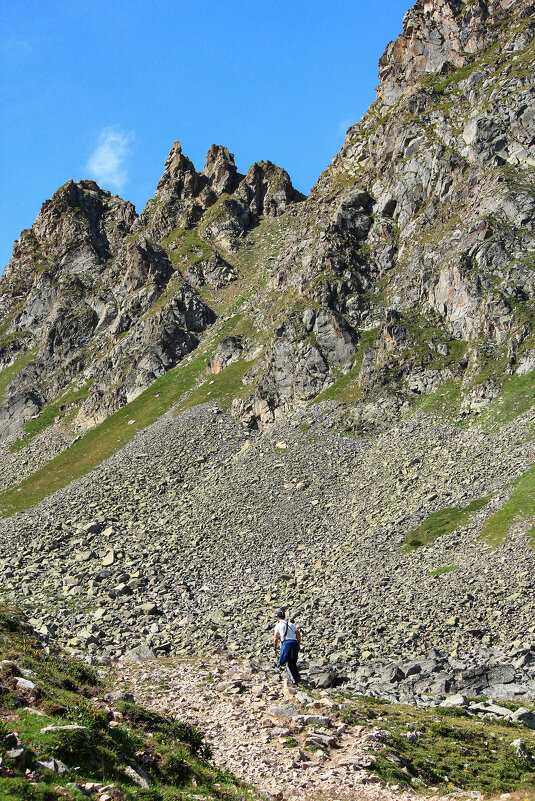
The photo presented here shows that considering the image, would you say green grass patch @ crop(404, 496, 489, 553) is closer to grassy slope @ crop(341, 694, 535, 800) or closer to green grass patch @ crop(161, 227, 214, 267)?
grassy slope @ crop(341, 694, 535, 800)

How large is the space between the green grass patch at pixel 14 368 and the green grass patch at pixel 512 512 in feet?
416

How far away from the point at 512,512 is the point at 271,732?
31.8m

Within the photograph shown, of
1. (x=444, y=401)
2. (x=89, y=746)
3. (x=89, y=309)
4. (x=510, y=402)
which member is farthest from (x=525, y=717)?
(x=89, y=309)

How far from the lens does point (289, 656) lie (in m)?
23.2

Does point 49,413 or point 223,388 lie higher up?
point 49,413

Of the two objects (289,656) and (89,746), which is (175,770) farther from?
(289,656)

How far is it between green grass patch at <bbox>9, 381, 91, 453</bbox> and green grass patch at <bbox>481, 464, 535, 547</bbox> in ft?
322

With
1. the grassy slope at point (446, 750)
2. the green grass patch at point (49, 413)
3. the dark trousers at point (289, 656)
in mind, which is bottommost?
the grassy slope at point (446, 750)

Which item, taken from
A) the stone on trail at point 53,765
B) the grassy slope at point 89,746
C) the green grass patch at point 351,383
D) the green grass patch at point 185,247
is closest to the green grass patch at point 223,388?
the green grass patch at point 351,383

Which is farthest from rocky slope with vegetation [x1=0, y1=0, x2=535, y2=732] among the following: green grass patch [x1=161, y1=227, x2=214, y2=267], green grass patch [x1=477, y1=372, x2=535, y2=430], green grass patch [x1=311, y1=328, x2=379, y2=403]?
green grass patch [x1=161, y1=227, x2=214, y2=267]

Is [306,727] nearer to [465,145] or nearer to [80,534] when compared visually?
[80,534]

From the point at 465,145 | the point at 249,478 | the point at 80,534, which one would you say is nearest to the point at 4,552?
the point at 80,534

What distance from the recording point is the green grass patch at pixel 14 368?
469 ft

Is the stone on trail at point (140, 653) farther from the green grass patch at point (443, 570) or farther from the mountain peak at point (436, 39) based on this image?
the mountain peak at point (436, 39)
